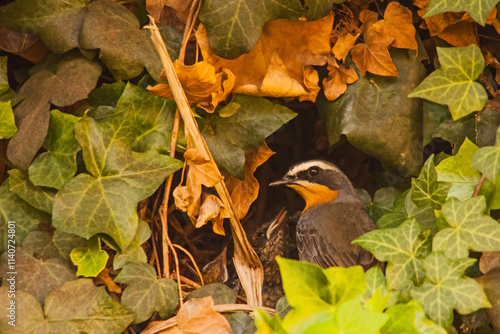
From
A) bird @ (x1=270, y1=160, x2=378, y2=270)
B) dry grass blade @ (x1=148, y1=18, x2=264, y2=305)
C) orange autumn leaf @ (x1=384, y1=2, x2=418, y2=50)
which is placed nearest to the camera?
dry grass blade @ (x1=148, y1=18, x2=264, y2=305)

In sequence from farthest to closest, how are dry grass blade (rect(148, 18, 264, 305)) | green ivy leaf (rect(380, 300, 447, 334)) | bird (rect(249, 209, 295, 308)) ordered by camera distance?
bird (rect(249, 209, 295, 308)), dry grass blade (rect(148, 18, 264, 305)), green ivy leaf (rect(380, 300, 447, 334))

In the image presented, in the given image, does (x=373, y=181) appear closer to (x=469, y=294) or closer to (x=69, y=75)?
(x=469, y=294)

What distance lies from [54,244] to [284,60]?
70cm

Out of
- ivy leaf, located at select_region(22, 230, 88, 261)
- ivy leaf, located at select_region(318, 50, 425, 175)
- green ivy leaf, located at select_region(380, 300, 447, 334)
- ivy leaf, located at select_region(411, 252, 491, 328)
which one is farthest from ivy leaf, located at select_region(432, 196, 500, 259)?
ivy leaf, located at select_region(22, 230, 88, 261)

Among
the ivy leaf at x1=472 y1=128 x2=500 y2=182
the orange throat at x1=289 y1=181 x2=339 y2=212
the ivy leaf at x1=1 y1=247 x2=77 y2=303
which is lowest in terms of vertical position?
the orange throat at x1=289 y1=181 x2=339 y2=212

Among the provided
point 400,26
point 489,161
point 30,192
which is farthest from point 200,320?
point 400,26

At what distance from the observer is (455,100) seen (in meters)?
1.14

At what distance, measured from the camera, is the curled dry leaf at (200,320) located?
1.21 m

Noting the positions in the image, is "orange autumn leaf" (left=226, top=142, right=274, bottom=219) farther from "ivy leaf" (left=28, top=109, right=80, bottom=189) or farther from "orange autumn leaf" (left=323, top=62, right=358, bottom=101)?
"ivy leaf" (left=28, top=109, right=80, bottom=189)

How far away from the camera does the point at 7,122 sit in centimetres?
122

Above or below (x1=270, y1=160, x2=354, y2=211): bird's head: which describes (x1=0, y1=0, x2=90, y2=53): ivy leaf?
above

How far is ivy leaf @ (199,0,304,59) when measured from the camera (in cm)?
119

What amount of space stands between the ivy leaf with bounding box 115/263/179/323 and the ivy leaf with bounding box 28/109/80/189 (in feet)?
0.83

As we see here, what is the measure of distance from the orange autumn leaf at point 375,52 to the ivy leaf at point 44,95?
648 millimetres
